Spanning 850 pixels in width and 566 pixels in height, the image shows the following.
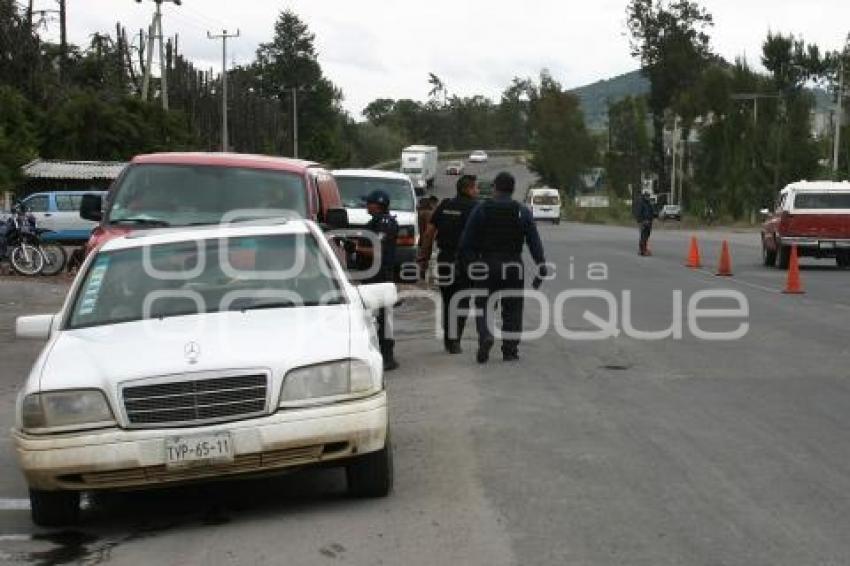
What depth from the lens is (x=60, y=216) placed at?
36188mm

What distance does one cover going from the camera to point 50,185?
49.2 metres

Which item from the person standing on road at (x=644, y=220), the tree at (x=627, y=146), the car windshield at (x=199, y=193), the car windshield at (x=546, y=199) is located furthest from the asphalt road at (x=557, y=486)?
the tree at (x=627, y=146)

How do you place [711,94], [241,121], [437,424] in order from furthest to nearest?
[241,121]
[711,94]
[437,424]

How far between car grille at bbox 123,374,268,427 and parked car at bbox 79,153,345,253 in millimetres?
5238

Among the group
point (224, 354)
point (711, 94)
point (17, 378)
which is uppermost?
point (711, 94)

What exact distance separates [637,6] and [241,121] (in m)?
32.6

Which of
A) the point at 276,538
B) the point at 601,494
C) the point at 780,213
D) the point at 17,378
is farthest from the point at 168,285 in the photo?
the point at 780,213

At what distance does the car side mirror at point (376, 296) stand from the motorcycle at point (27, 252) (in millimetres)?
20396

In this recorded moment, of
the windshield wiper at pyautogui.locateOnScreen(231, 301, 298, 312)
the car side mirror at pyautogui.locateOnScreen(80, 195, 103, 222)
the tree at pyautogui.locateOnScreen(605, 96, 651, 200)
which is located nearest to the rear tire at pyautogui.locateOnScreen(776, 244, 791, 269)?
the car side mirror at pyautogui.locateOnScreen(80, 195, 103, 222)

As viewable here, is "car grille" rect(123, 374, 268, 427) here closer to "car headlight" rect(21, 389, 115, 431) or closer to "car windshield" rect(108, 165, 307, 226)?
"car headlight" rect(21, 389, 115, 431)

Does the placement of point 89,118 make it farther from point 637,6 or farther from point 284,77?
point 284,77

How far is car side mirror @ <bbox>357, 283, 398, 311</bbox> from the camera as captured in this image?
8.23 metres

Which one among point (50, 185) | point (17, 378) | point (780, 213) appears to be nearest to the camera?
point (17, 378)

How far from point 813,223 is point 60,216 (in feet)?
65.4
